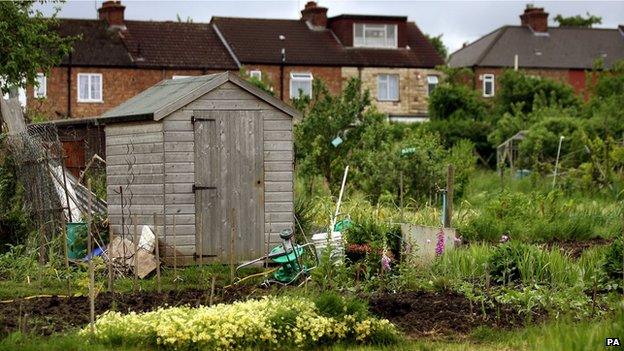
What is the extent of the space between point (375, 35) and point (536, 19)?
1062 centimetres

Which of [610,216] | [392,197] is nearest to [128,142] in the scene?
[392,197]

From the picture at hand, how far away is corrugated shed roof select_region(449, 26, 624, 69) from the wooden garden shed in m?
40.8

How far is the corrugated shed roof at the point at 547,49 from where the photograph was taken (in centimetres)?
5847

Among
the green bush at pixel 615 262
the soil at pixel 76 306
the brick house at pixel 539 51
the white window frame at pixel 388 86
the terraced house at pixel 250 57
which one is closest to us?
the soil at pixel 76 306

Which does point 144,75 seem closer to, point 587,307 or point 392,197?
point 392,197

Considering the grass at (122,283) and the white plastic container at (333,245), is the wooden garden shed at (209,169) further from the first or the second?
the white plastic container at (333,245)

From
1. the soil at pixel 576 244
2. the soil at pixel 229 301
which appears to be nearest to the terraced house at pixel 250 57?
the soil at pixel 576 244

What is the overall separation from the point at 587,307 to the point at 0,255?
8752 millimetres

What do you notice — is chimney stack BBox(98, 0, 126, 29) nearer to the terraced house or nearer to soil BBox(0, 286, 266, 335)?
the terraced house

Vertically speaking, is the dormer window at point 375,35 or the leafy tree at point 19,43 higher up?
the dormer window at point 375,35

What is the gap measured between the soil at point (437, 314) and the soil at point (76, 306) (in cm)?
160

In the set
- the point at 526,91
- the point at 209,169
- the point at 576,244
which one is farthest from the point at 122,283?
the point at 526,91

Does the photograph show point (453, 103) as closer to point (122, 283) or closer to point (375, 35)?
point (375, 35)

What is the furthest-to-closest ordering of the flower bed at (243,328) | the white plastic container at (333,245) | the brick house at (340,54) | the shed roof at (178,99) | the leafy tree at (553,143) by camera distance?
the brick house at (340,54)
the leafy tree at (553,143)
the shed roof at (178,99)
the white plastic container at (333,245)
the flower bed at (243,328)
